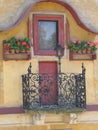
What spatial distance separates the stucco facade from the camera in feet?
44.4

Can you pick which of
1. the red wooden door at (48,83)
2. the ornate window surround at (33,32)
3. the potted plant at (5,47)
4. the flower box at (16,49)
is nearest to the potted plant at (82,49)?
the ornate window surround at (33,32)

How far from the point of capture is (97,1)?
46.9ft

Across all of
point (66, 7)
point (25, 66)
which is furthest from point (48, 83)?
point (66, 7)

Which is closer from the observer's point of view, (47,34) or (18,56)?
(18,56)

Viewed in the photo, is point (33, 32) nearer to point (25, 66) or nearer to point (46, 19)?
point (46, 19)

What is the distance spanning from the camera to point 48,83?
539 inches

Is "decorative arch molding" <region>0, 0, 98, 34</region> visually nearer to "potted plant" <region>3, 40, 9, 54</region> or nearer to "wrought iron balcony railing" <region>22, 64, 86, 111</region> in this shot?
"potted plant" <region>3, 40, 9, 54</region>

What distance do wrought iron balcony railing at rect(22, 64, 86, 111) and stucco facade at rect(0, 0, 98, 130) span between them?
0.22 m

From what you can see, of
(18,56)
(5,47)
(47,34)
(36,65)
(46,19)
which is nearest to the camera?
(5,47)

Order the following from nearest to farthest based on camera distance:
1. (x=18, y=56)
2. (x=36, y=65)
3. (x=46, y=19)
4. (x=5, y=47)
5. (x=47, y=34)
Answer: (x=5, y=47) → (x=18, y=56) → (x=36, y=65) → (x=46, y=19) → (x=47, y=34)

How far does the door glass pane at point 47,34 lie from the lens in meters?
14.0

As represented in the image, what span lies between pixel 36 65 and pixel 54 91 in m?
0.67

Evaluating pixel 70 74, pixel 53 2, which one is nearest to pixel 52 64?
pixel 70 74

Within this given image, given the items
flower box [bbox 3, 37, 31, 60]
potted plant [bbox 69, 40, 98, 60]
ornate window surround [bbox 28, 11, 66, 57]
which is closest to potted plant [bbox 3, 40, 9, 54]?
flower box [bbox 3, 37, 31, 60]
